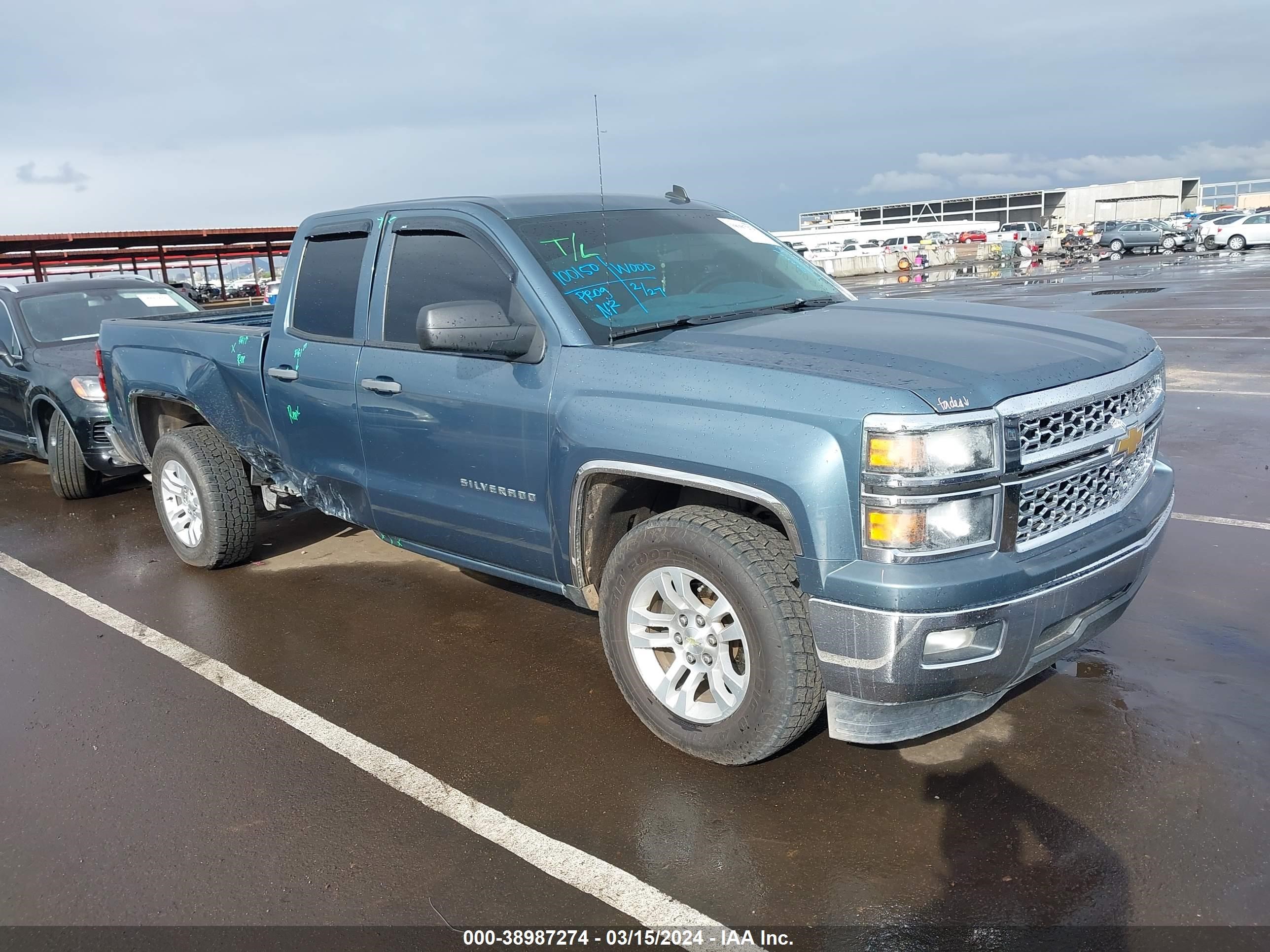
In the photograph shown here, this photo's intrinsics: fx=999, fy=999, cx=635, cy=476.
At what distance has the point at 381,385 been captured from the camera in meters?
4.45

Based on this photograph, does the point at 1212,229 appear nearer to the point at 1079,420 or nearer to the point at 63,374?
the point at 63,374

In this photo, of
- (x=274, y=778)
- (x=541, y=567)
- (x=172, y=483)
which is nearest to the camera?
(x=274, y=778)

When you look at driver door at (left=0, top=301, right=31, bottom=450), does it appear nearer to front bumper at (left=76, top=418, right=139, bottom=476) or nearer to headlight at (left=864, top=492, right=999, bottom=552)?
front bumper at (left=76, top=418, right=139, bottom=476)

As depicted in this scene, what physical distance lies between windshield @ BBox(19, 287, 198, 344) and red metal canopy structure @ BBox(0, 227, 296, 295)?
928cm

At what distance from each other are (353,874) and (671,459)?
164 centimetres

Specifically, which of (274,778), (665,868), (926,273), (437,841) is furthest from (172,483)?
(926,273)

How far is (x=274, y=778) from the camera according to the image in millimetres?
3674

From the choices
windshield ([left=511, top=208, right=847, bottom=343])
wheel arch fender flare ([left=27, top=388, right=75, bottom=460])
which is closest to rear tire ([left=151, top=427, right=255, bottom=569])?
wheel arch fender flare ([left=27, top=388, right=75, bottom=460])

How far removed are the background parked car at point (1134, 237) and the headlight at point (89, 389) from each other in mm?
44189

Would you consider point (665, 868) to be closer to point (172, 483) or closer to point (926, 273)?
point (172, 483)

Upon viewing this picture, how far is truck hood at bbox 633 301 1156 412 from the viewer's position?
301cm

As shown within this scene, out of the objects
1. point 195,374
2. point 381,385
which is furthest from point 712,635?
point 195,374

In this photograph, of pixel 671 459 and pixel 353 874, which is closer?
pixel 353 874

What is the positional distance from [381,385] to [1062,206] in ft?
394
